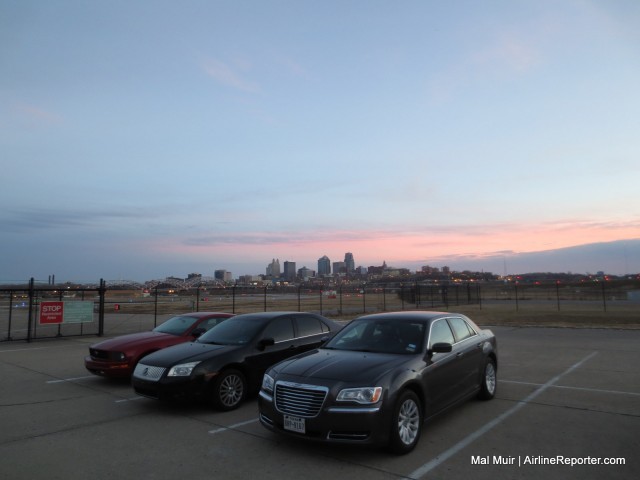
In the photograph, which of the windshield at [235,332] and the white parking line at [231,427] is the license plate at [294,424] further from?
the windshield at [235,332]

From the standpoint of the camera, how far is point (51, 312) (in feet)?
54.7

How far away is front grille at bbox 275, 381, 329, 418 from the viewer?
16.3ft

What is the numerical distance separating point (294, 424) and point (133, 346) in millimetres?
5368

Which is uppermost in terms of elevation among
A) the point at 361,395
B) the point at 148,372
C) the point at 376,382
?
the point at 376,382

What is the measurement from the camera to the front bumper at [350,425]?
480 cm

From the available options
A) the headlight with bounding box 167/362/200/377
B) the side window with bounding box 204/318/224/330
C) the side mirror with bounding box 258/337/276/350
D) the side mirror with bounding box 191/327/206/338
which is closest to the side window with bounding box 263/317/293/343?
the side mirror with bounding box 258/337/276/350

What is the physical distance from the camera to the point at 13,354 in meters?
13.6

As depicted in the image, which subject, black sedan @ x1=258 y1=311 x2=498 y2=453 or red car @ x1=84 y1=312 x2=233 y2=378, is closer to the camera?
black sedan @ x1=258 y1=311 x2=498 y2=453

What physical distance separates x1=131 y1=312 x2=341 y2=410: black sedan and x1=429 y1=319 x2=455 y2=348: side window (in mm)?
2747

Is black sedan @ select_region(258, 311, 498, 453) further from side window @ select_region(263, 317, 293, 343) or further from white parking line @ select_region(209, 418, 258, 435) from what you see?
side window @ select_region(263, 317, 293, 343)

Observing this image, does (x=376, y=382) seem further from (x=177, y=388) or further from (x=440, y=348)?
(x=177, y=388)

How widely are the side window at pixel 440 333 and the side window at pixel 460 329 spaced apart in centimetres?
22

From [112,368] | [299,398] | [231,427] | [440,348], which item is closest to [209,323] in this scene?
[112,368]

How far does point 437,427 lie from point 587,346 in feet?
33.0
